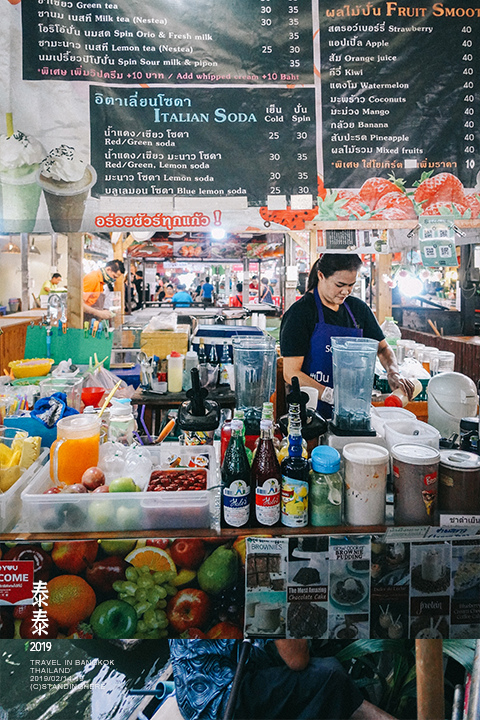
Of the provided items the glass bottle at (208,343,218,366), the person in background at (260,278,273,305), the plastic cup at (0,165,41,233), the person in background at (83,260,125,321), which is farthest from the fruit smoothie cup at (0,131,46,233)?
the person in background at (260,278,273,305)

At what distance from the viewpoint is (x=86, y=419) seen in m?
2.03

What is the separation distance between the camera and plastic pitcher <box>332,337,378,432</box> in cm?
202

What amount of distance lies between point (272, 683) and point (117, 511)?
0.99 metres

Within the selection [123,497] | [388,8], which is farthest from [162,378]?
[388,8]

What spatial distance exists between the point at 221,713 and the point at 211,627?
2.17 feet

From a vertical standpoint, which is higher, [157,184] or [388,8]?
[388,8]

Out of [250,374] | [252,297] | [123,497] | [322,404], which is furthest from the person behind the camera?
[252,297]

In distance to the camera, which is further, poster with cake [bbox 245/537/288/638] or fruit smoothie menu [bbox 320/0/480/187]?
fruit smoothie menu [bbox 320/0/480/187]

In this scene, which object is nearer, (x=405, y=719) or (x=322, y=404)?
(x=405, y=719)

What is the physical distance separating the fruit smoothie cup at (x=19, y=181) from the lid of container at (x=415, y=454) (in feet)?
5.68

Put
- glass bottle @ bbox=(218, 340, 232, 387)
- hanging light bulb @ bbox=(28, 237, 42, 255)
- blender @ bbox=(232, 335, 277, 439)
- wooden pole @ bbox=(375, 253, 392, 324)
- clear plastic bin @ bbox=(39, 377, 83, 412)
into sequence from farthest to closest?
hanging light bulb @ bbox=(28, 237, 42, 255) < wooden pole @ bbox=(375, 253, 392, 324) < glass bottle @ bbox=(218, 340, 232, 387) < clear plastic bin @ bbox=(39, 377, 83, 412) < blender @ bbox=(232, 335, 277, 439)

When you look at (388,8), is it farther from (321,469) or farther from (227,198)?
(321,469)

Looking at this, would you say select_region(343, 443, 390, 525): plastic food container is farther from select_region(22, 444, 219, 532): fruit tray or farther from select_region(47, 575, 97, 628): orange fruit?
select_region(47, 575, 97, 628): orange fruit

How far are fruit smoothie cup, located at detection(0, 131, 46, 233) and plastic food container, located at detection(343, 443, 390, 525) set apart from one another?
1.63 meters
